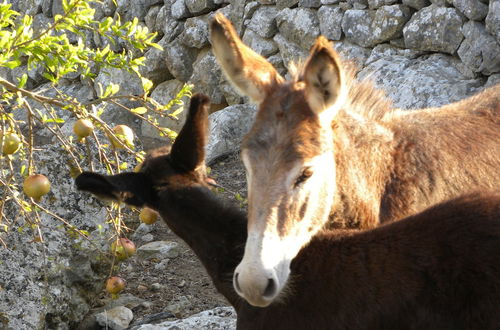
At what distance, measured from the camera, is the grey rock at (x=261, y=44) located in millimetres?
10227

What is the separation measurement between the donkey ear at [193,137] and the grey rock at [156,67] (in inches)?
303

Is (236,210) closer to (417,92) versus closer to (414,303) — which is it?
(414,303)

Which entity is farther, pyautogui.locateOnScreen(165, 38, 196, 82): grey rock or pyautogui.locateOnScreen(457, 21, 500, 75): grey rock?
pyautogui.locateOnScreen(165, 38, 196, 82): grey rock

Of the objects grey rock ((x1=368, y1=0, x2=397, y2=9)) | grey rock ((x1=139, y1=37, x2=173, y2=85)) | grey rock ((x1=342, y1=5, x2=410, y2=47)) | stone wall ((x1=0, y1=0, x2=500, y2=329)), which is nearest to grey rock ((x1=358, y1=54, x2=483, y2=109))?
stone wall ((x1=0, y1=0, x2=500, y2=329))

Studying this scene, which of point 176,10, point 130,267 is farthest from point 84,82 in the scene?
point 130,267

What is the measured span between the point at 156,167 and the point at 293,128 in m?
0.96

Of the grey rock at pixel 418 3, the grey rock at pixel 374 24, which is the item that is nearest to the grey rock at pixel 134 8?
the grey rock at pixel 374 24

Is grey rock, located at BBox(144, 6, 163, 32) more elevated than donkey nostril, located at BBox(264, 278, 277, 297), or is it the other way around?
donkey nostril, located at BBox(264, 278, 277, 297)

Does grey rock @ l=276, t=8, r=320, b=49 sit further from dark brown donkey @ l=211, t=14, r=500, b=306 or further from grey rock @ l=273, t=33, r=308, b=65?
dark brown donkey @ l=211, t=14, r=500, b=306

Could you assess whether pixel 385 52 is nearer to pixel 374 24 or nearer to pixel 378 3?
pixel 374 24

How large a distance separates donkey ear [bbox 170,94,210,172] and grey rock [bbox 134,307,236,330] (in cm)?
141

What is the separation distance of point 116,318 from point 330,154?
3.03 metres

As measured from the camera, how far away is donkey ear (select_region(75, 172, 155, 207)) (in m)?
4.01

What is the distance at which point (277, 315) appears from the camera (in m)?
3.75
